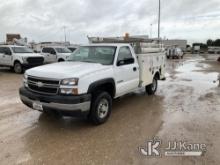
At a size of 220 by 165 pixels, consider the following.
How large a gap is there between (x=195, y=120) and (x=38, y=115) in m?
3.96

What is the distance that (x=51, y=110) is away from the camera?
186 inches

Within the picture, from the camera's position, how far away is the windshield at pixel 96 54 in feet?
19.2

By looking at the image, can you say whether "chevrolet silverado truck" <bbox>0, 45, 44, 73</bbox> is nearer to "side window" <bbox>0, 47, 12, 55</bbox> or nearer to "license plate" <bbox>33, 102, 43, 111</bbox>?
"side window" <bbox>0, 47, 12, 55</bbox>

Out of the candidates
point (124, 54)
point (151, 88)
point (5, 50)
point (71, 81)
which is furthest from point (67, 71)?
point (5, 50)

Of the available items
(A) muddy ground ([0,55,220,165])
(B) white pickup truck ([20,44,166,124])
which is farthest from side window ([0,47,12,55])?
(B) white pickup truck ([20,44,166,124])

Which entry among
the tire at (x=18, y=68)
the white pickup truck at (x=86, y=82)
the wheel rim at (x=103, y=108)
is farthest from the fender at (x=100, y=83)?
the tire at (x=18, y=68)

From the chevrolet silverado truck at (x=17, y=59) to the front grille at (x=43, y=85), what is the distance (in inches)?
422

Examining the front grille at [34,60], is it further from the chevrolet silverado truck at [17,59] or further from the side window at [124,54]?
the side window at [124,54]

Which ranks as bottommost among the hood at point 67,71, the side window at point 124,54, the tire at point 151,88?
the tire at point 151,88

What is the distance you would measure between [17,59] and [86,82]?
11958 millimetres

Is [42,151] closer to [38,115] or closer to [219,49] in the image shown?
[38,115]

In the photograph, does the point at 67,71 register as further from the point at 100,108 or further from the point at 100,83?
the point at 100,108

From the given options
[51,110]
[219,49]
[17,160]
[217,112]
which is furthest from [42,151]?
[219,49]

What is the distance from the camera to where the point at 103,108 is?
5352 millimetres
